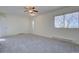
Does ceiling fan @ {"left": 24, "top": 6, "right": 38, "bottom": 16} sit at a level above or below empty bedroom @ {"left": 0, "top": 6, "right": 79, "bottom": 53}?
above

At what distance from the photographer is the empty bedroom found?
8.25 feet

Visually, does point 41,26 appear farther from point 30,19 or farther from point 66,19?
point 66,19

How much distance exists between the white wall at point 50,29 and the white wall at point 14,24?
178mm

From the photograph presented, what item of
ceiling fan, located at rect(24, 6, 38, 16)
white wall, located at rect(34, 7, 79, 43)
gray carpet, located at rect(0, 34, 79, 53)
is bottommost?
gray carpet, located at rect(0, 34, 79, 53)

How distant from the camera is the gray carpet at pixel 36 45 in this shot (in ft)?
8.30

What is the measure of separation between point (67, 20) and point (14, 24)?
3.43 feet

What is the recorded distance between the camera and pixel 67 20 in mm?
2561

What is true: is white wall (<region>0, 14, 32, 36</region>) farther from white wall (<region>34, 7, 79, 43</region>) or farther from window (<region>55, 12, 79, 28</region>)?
window (<region>55, 12, 79, 28</region>)

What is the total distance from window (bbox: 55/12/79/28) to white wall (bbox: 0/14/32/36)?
0.58 metres

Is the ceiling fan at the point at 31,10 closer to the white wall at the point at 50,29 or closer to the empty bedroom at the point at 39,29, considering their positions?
the empty bedroom at the point at 39,29

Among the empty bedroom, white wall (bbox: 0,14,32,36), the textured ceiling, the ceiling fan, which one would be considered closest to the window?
the empty bedroom

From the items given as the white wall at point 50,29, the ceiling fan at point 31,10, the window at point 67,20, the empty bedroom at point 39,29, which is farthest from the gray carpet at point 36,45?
the ceiling fan at point 31,10

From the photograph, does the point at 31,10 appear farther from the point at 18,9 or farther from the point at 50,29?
the point at 50,29

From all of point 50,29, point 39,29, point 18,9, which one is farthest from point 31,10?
point 50,29
